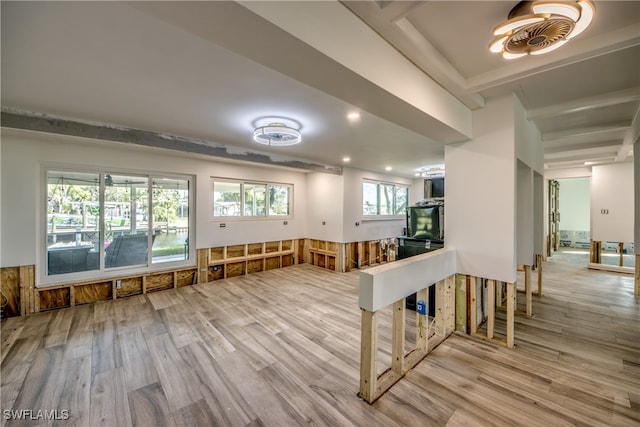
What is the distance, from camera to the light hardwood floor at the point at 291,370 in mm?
1866

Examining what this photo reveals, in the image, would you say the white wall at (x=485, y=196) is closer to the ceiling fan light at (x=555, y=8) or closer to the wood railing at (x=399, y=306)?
the wood railing at (x=399, y=306)

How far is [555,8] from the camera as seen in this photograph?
Answer: 140cm

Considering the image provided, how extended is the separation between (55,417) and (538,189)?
6747mm

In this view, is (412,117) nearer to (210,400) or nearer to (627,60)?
(627,60)

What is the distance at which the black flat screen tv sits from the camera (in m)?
3.79

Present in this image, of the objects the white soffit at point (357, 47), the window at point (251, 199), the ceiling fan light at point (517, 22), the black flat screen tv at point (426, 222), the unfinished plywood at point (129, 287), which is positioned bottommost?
the unfinished plywood at point (129, 287)

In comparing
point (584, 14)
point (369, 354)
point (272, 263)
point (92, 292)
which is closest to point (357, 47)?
point (584, 14)

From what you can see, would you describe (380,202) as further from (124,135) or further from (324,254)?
(124,135)

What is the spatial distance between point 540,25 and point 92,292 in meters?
6.34

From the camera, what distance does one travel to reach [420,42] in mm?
1873

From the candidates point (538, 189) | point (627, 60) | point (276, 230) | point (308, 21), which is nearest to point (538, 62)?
point (627, 60)

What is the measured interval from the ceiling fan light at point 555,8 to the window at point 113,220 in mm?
5537

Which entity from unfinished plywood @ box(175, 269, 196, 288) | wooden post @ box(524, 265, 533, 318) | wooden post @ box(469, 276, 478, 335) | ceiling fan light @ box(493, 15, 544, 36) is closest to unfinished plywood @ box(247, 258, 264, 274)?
unfinished plywood @ box(175, 269, 196, 288)

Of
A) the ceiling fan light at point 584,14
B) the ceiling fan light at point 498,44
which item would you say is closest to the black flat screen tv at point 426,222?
the ceiling fan light at point 498,44
